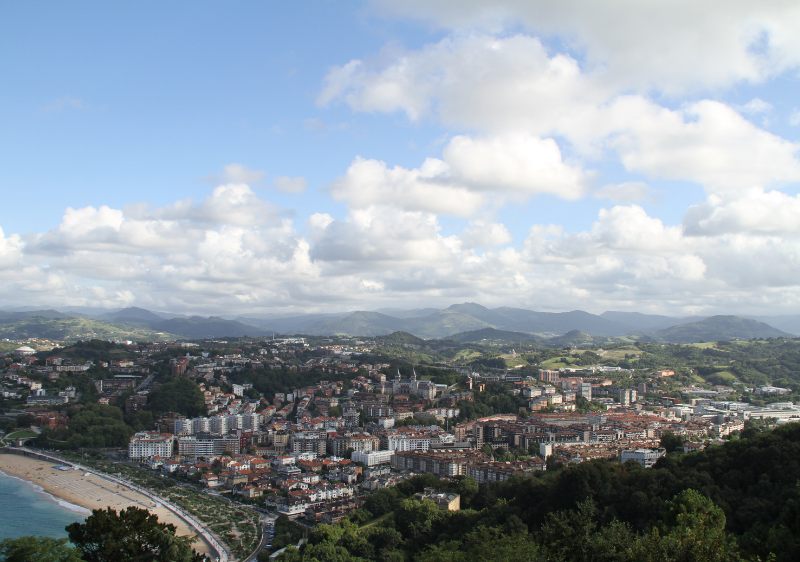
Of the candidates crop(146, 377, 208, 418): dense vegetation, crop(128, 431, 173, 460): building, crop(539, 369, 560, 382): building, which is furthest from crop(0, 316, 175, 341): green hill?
crop(539, 369, 560, 382): building

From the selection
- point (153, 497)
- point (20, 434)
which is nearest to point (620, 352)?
point (153, 497)

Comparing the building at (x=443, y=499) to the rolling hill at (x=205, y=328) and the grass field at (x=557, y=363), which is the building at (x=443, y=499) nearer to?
the grass field at (x=557, y=363)

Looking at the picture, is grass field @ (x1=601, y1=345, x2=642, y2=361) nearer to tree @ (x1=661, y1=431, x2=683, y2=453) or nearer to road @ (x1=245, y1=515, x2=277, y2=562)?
tree @ (x1=661, y1=431, x2=683, y2=453)

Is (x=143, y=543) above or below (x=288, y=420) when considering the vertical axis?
above

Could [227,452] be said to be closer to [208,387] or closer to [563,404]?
[208,387]

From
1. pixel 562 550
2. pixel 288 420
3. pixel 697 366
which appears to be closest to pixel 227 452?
pixel 288 420

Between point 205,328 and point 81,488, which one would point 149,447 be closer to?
point 81,488
